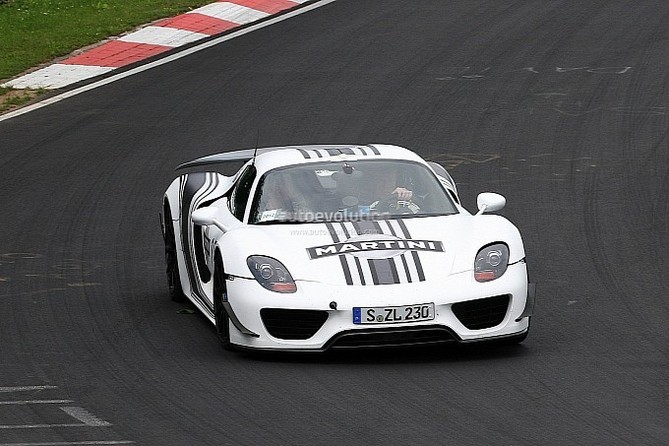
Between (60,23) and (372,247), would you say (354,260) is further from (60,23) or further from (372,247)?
(60,23)

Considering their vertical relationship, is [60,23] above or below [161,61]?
above

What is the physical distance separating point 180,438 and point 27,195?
7.11 meters

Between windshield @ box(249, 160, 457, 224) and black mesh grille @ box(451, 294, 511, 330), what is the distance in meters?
0.97

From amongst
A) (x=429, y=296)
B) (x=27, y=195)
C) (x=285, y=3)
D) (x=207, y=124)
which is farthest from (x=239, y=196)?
(x=285, y=3)

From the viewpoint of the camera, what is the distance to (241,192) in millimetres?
9711

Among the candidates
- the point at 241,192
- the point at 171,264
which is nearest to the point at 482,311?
the point at 241,192

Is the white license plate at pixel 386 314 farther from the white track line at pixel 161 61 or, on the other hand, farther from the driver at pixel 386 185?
the white track line at pixel 161 61

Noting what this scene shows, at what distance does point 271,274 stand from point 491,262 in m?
1.27

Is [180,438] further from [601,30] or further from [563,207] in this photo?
[601,30]

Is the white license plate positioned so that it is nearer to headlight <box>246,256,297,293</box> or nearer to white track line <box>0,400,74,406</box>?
headlight <box>246,256,297,293</box>

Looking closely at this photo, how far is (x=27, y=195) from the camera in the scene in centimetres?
1362

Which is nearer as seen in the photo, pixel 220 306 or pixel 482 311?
pixel 482 311

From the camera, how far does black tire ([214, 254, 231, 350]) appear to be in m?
8.69

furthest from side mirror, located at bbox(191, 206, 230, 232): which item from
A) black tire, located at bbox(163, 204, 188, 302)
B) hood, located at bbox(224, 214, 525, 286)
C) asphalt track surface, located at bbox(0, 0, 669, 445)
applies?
black tire, located at bbox(163, 204, 188, 302)
